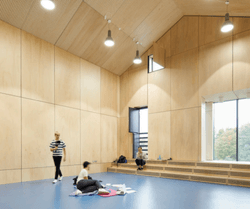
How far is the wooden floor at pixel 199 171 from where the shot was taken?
634 centimetres

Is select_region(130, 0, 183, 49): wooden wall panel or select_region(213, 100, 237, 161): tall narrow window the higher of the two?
select_region(130, 0, 183, 49): wooden wall panel


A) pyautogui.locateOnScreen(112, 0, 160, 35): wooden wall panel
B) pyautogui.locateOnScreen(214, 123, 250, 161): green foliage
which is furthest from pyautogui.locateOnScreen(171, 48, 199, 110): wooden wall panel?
pyautogui.locateOnScreen(112, 0, 160, 35): wooden wall panel

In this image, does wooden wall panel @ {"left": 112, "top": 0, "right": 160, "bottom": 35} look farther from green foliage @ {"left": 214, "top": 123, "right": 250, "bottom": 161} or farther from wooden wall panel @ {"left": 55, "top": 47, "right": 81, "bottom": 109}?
green foliage @ {"left": 214, "top": 123, "right": 250, "bottom": 161}

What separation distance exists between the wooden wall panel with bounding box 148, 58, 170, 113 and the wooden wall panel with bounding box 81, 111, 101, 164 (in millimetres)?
2509

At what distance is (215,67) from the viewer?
7879mm

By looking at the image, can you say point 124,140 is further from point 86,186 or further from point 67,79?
point 86,186

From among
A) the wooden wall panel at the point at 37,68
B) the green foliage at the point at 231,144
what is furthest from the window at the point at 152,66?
the wooden wall panel at the point at 37,68

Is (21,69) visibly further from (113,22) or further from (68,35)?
(113,22)

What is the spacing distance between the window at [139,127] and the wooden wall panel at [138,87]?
0.49 meters

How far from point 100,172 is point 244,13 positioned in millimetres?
8105

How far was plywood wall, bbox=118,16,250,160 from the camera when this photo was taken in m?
7.48

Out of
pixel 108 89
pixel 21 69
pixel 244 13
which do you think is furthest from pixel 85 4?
pixel 244 13

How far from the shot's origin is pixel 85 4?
7.01 metres

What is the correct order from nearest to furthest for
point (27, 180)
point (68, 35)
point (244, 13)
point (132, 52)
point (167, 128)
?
1. point (27, 180)
2. point (244, 13)
3. point (68, 35)
4. point (167, 128)
5. point (132, 52)
